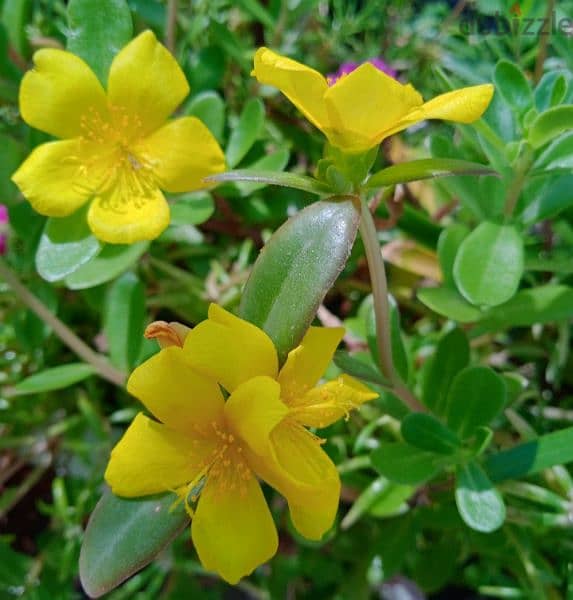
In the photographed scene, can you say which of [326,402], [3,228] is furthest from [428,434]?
[3,228]

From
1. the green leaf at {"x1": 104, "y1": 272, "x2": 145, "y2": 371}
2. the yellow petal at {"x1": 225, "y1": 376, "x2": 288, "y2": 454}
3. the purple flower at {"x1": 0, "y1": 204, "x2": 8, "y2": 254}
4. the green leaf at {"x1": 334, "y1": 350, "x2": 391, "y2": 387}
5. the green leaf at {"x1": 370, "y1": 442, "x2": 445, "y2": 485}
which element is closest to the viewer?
the yellow petal at {"x1": 225, "y1": 376, "x2": 288, "y2": 454}

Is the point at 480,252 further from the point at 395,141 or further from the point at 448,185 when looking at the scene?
the point at 395,141

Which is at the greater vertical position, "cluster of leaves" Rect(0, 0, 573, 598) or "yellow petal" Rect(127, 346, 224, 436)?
"yellow petal" Rect(127, 346, 224, 436)

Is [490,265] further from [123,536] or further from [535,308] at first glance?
[123,536]

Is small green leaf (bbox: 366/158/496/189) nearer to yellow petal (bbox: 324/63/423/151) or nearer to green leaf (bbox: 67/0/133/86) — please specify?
yellow petal (bbox: 324/63/423/151)

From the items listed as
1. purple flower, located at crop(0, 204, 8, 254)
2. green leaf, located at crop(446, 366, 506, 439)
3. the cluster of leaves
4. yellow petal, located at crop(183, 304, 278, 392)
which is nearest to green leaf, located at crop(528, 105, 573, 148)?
the cluster of leaves

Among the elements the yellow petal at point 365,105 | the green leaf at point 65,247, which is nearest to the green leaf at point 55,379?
the green leaf at point 65,247
